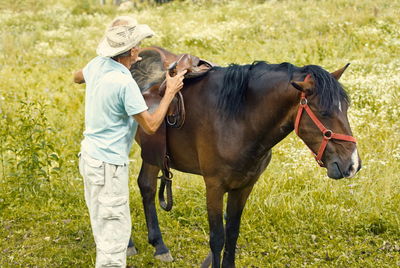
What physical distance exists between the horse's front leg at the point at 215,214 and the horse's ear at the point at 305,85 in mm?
1009

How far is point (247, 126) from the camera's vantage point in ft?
10.6

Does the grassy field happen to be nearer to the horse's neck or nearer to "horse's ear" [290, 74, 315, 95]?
the horse's neck

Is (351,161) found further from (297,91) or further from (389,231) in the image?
(389,231)

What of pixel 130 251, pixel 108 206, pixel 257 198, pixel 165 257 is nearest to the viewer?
pixel 108 206

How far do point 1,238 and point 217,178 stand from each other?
A: 106 inches

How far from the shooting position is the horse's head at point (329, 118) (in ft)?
9.19

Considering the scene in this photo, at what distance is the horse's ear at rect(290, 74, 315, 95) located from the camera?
2.77 metres

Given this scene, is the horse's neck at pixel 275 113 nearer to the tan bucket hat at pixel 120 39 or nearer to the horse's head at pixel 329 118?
the horse's head at pixel 329 118

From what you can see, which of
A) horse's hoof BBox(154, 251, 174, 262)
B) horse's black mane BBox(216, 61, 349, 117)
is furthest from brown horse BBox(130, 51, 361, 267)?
horse's hoof BBox(154, 251, 174, 262)

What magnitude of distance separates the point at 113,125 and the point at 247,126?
0.95 metres

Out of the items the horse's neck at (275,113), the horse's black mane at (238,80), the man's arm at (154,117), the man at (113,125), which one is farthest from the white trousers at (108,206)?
the horse's neck at (275,113)

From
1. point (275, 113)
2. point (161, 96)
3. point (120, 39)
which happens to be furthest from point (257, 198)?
point (120, 39)

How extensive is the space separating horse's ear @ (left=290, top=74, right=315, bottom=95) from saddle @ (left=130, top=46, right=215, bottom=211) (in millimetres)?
996

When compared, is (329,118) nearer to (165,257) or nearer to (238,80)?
(238,80)
